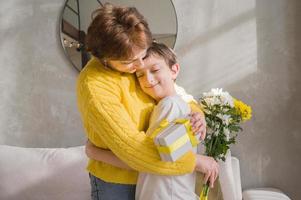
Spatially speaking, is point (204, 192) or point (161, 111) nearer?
point (161, 111)

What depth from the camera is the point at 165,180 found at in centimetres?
122

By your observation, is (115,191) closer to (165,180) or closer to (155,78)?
(165,180)

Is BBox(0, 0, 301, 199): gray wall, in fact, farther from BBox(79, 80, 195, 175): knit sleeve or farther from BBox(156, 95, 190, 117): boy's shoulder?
BBox(79, 80, 195, 175): knit sleeve

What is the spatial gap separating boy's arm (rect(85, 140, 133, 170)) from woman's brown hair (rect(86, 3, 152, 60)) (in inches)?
13.4

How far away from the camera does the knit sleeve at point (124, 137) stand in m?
1.14

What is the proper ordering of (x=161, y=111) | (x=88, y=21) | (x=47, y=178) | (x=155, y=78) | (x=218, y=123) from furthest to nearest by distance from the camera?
1. (x=88, y=21)
2. (x=47, y=178)
3. (x=218, y=123)
4. (x=155, y=78)
5. (x=161, y=111)

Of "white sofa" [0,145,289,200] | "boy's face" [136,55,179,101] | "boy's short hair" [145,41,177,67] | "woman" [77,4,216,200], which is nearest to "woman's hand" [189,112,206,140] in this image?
"woman" [77,4,216,200]

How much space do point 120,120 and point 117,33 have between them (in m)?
0.27

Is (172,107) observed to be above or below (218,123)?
above

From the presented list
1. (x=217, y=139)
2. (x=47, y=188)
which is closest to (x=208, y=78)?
(x=217, y=139)

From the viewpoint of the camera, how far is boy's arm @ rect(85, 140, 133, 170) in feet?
4.19

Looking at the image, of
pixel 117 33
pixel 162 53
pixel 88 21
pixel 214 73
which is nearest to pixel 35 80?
pixel 88 21

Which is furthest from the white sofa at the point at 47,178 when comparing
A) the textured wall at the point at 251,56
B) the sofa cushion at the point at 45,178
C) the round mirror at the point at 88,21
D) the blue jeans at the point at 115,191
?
the blue jeans at the point at 115,191

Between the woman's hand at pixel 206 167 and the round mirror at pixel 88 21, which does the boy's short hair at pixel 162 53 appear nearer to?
the woman's hand at pixel 206 167
